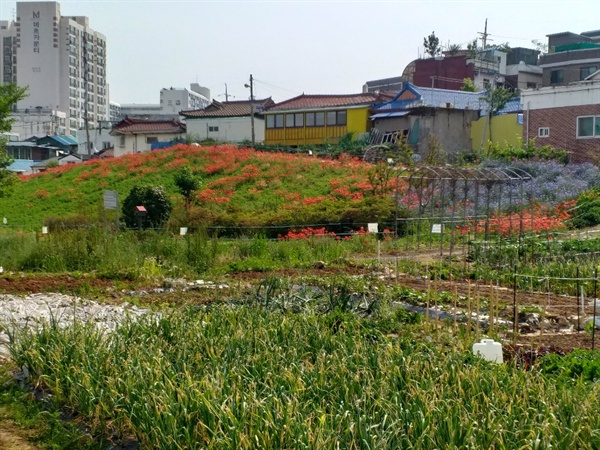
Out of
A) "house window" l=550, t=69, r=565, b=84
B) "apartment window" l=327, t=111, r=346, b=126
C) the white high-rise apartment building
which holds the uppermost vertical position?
the white high-rise apartment building

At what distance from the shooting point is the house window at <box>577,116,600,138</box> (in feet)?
103

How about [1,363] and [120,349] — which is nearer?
[120,349]

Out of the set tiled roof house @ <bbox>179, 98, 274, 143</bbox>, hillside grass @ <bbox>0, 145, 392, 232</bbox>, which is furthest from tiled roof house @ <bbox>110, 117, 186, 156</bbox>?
hillside grass @ <bbox>0, 145, 392, 232</bbox>

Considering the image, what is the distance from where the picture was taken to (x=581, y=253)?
15422mm

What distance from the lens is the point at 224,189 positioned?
1124 inches

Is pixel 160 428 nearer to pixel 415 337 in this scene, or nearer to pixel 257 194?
pixel 415 337

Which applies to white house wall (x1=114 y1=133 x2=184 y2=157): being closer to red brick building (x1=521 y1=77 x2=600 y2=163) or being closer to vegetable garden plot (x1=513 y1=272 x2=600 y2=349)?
red brick building (x1=521 y1=77 x2=600 y2=163)

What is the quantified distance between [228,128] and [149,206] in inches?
1092

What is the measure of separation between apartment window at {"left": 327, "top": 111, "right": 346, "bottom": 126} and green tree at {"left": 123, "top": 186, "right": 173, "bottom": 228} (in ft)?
74.2

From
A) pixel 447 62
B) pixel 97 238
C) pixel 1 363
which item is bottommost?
pixel 1 363

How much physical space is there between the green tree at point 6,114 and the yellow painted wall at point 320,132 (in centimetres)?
2748

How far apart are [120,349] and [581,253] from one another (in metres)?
10.8

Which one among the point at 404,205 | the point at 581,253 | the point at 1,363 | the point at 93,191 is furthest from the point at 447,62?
the point at 1,363

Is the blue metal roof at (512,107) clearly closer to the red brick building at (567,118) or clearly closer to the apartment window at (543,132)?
the red brick building at (567,118)
